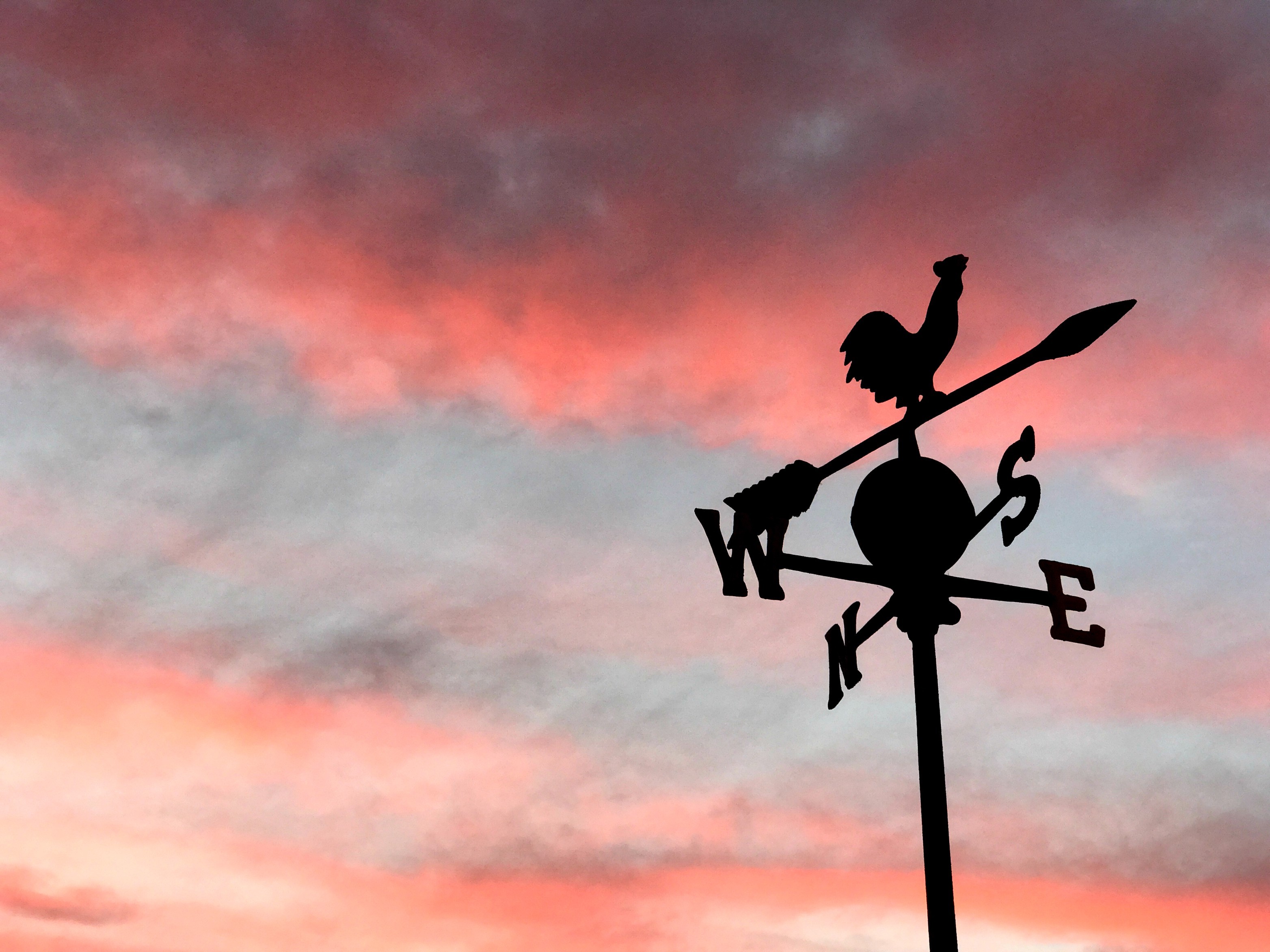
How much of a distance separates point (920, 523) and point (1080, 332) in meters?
1.18

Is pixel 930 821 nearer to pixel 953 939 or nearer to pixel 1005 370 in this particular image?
pixel 953 939

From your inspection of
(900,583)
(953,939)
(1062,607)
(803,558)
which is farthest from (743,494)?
(953,939)

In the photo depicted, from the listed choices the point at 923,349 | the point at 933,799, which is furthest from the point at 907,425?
the point at 933,799

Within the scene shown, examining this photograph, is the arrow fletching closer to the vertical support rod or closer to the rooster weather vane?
the rooster weather vane

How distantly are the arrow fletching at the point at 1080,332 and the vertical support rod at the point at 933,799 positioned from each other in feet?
4.69

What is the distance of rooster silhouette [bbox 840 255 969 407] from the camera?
6742 mm

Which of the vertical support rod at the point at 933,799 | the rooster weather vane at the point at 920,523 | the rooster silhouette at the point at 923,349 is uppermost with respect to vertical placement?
the rooster silhouette at the point at 923,349

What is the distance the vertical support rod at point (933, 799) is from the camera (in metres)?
5.05

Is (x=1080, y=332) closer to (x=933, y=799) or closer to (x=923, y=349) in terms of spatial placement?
(x=923, y=349)

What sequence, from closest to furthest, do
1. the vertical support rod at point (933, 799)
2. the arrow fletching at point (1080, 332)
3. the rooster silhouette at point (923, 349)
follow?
the vertical support rod at point (933, 799)
the arrow fletching at point (1080, 332)
the rooster silhouette at point (923, 349)

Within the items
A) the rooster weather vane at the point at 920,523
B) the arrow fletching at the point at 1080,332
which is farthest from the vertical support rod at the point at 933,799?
the arrow fletching at the point at 1080,332

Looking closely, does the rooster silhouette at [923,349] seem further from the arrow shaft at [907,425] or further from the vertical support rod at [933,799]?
the vertical support rod at [933,799]

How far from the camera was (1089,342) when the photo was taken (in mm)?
5957

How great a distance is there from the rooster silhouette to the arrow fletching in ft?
2.32
